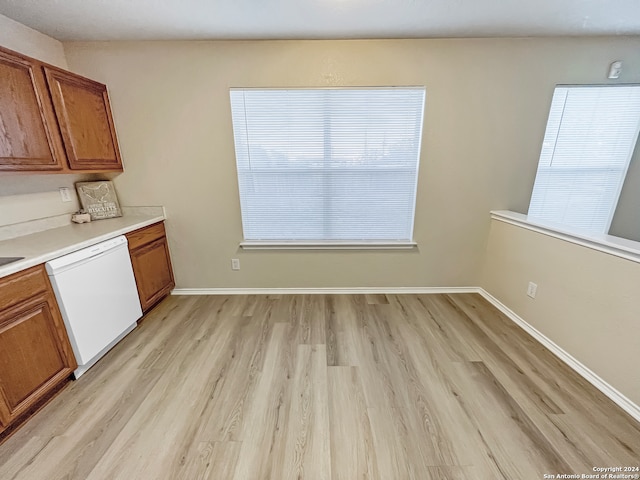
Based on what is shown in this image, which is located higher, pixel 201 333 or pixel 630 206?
pixel 630 206

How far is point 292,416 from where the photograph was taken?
149 centimetres

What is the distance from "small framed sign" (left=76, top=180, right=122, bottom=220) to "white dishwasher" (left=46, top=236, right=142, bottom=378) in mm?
668

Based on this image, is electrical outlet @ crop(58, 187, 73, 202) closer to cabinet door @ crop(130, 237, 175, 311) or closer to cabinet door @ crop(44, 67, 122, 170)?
cabinet door @ crop(44, 67, 122, 170)

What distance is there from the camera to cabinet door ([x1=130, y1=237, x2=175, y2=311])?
235cm

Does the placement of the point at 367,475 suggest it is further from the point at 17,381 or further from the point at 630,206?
the point at 630,206

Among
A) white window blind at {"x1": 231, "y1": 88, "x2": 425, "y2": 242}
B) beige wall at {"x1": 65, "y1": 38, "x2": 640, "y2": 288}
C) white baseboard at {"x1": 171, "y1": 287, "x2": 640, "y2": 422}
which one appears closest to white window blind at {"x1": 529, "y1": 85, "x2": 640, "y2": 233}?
beige wall at {"x1": 65, "y1": 38, "x2": 640, "y2": 288}

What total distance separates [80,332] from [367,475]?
1.96 m

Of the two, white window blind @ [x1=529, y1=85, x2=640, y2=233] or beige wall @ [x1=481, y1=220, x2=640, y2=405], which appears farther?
white window blind @ [x1=529, y1=85, x2=640, y2=233]

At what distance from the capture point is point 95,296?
6.10ft

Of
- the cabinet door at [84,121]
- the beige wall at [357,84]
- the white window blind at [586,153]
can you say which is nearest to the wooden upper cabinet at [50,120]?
the cabinet door at [84,121]

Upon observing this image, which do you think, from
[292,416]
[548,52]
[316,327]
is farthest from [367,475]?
[548,52]

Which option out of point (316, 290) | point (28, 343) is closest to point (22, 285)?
point (28, 343)

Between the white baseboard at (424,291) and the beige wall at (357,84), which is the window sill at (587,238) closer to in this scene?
the beige wall at (357,84)

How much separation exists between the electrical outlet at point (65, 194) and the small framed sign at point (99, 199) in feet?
0.23
